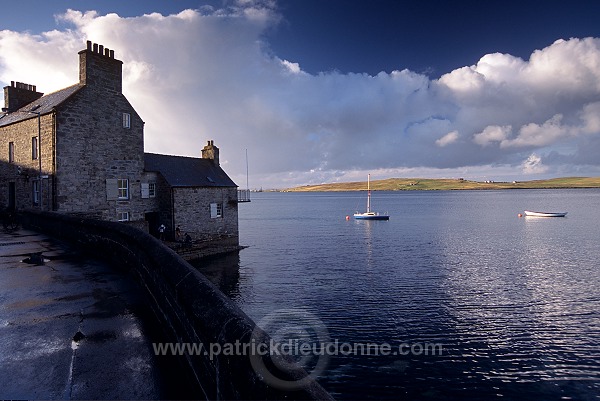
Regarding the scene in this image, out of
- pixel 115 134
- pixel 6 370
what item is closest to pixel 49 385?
pixel 6 370

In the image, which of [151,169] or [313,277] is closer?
[313,277]

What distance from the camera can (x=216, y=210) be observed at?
134ft

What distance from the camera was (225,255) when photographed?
4231 centimetres

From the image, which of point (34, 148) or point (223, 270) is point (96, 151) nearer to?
point (34, 148)

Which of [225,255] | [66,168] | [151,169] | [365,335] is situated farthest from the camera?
[225,255]

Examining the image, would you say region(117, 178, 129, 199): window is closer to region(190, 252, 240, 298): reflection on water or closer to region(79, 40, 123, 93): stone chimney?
region(79, 40, 123, 93): stone chimney

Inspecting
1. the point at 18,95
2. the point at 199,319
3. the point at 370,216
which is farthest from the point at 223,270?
the point at 370,216

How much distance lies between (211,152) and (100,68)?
58.3ft

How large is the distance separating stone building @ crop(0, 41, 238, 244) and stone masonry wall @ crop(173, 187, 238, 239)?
0.14m

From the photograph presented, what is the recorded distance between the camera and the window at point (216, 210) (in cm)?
4012

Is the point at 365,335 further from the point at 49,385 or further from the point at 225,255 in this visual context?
the point at 225,255

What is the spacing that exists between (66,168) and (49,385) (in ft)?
89.8

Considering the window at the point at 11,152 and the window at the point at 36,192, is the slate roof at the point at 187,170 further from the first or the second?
the window at the point at 11,152

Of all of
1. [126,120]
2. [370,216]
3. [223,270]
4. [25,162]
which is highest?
[126,120]
